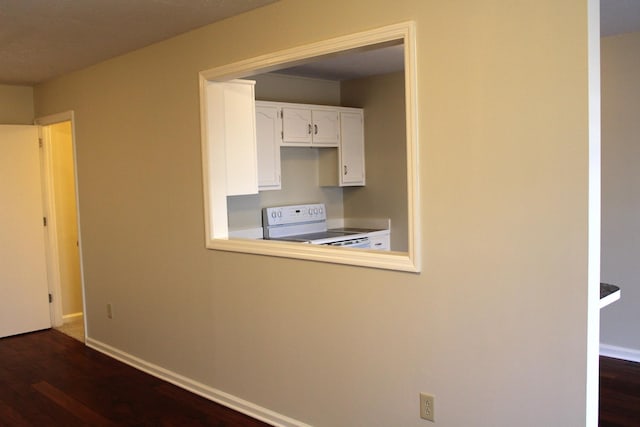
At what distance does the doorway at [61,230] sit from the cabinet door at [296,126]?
2.16 metres

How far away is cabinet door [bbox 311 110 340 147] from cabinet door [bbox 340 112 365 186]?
0.21 ft

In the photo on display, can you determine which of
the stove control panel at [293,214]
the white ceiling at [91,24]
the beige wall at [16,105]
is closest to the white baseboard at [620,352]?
the stove control panel at [293,214]

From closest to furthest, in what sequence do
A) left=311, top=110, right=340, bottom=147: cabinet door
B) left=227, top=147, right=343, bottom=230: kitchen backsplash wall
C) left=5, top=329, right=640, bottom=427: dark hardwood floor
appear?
left=5, top=329, right=640, bottom=427: dark hardwood floor < left=227, top=147, right=343, bottom=230: kitchen backsplash wall < left=311, top=110, right=340, bottom=147: cabinet door

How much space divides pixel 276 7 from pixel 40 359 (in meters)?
3.50

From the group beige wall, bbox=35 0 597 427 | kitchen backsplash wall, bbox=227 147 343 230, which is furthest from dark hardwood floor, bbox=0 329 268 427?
kitchen backsplash wall, bbox=227 147 343 230

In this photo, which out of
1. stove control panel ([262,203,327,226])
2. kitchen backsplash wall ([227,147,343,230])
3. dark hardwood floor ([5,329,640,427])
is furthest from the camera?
stove control panel ([262,203,327,226])

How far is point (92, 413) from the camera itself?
3568 mm

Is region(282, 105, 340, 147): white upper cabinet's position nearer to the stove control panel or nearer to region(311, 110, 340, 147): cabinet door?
region(311, 110, 340, 147): cabinet door

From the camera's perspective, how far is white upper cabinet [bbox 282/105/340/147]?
16.3 ft

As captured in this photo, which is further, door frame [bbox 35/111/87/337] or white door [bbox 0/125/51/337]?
door frame [bbox 35/111/87/337]

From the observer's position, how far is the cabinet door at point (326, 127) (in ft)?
17.0

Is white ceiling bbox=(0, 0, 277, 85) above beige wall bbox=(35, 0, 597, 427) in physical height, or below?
above

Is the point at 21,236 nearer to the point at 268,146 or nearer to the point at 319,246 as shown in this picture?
the point at 268,146

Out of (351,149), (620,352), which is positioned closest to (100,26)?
(351,149)
